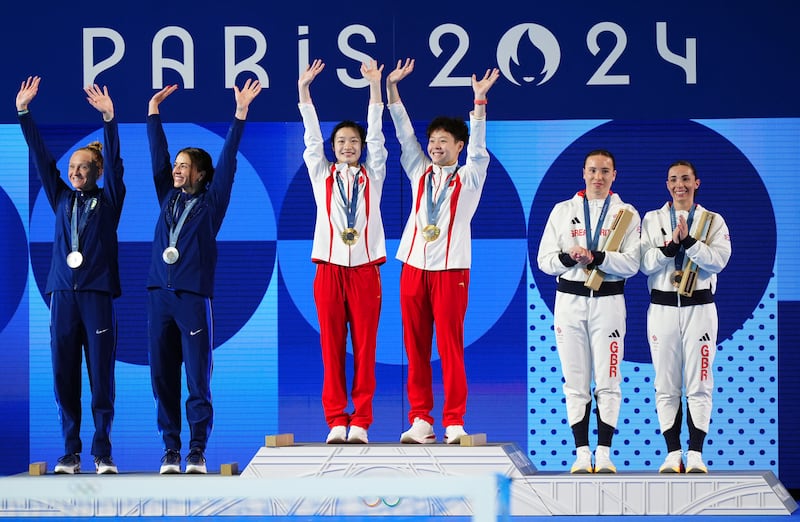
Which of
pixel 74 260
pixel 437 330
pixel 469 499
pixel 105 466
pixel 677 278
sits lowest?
pixel 469 499

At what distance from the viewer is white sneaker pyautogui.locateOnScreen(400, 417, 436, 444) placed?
20.6 feet

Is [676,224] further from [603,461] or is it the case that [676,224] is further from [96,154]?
[96,154]

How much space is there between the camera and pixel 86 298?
630 centimetres

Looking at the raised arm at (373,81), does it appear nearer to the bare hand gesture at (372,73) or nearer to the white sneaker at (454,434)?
the bare hand gesture at (372,73)

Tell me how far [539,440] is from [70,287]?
3403mm

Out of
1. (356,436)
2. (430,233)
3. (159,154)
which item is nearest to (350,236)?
(430,233)

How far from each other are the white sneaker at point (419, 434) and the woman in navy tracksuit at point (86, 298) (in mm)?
1718

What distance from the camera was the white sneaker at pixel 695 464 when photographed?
616 centimetres

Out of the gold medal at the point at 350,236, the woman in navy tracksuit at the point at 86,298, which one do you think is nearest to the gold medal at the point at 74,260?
the woman in navy tracksuit at the point at 86,298

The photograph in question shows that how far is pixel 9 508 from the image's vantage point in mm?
6191

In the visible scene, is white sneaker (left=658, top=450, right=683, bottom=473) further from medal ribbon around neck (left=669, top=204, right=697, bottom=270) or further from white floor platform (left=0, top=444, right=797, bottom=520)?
medal ribbon around neck (left=669, top=204, right=697, bottom=270)

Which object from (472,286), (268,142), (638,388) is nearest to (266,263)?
(268,142)

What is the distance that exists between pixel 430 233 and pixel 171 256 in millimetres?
1481

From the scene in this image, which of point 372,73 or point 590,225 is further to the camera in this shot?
point 372,73
